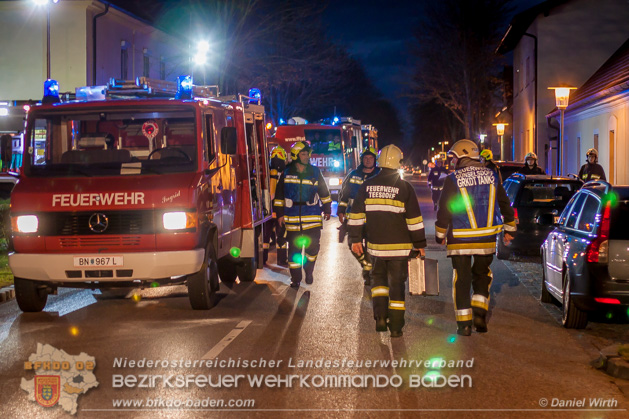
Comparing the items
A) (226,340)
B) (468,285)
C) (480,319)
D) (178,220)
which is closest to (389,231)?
(468,285)

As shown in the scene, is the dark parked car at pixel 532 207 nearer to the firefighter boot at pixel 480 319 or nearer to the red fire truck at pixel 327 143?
the firefighter boot at pixel 480 319

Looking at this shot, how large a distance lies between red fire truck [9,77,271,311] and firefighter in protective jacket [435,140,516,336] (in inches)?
110

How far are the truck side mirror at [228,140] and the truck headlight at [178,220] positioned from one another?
120 cm

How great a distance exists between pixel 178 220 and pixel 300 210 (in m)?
2.69

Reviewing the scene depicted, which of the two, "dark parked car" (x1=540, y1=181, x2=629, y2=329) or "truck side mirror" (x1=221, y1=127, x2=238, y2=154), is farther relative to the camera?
"truck side mirror" (x1=221, y1=127, x2=238, y2=154)

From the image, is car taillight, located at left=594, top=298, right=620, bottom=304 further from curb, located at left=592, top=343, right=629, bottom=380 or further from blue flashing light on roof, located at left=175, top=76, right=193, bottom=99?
blue flashing light on roof, located at left=175, top=76, right=193, bottom=99

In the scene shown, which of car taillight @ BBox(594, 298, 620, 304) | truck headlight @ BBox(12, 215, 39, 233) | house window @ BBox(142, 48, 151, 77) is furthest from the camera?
house window @ BBox(142, 48, 151, 77)

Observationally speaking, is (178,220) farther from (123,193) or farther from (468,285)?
(468,285)

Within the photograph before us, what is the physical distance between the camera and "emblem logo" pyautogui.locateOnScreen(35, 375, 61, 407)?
6191mm

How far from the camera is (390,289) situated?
27.7 ft

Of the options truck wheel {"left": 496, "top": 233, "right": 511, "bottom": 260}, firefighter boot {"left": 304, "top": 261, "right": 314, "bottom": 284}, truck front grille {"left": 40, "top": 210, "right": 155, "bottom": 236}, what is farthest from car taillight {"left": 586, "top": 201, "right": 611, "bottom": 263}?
truck wheel {"left": 496, "top": 233, "right": 511, "bottom": 260}

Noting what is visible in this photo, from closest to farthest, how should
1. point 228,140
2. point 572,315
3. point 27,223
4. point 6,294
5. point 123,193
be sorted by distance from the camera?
point 572,315 < point 123,193 < point 27,223 < point 228,140 < point 6,294

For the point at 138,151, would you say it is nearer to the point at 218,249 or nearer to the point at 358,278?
the point at 218,249

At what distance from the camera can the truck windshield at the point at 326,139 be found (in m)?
27.0
